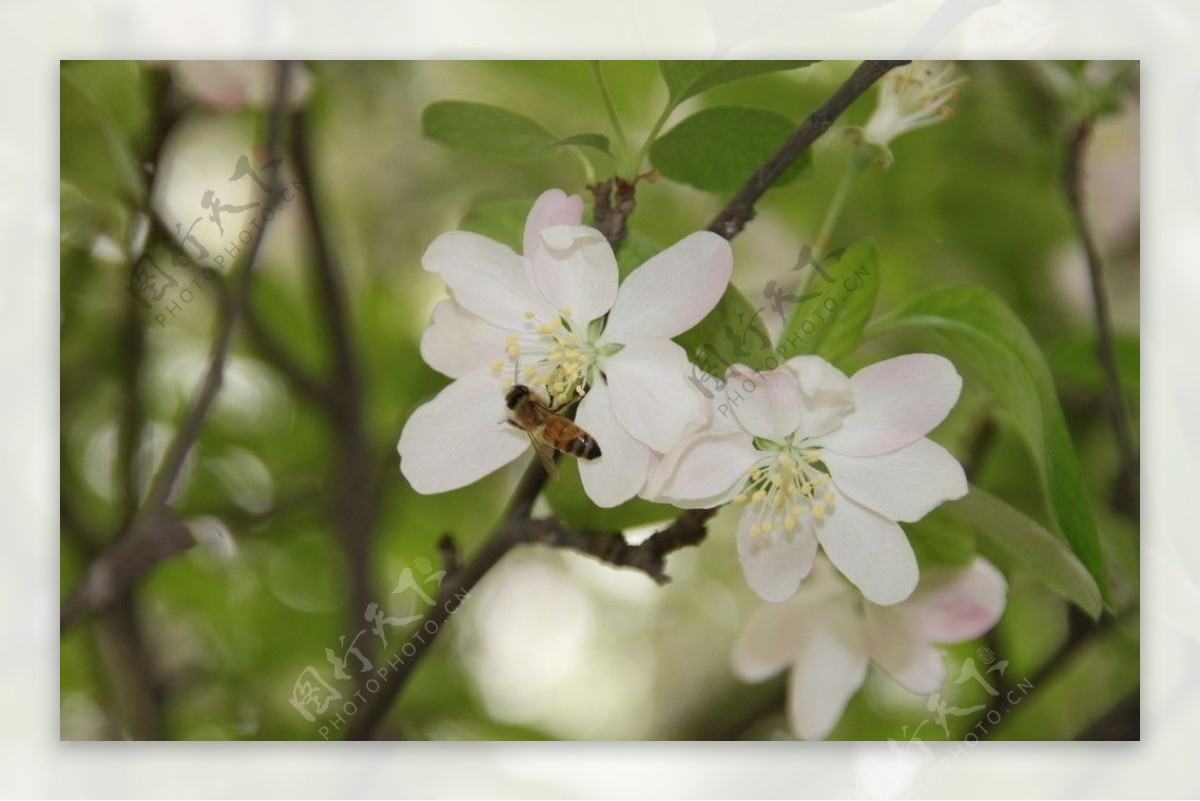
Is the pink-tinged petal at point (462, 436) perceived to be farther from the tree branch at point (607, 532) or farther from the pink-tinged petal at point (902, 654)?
the pink-tinged petal at point (902, 654)

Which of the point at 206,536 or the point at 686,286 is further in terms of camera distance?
the point at 206,536

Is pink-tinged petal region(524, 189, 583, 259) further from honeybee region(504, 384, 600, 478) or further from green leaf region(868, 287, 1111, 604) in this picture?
green leaf region(868, 287, 1111, 604)

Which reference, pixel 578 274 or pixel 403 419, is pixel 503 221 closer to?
pixel 578 274

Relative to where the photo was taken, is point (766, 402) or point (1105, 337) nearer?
point (766, 402)

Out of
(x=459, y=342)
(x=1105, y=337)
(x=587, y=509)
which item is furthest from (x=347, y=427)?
(x=1105, y=337)

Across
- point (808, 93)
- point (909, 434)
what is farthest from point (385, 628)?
point (808, 93)

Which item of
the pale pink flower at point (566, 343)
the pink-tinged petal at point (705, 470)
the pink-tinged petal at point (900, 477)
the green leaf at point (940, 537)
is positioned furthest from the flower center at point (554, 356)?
the green leaf at point (940, 537)

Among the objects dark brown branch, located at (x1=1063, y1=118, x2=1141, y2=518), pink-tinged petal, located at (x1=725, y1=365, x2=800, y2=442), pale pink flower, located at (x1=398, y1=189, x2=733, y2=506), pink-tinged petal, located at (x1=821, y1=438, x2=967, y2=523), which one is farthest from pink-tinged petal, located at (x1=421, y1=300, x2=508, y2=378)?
dark brown branch, located at (x1=1063, y1=118, x2=1141, y2=518)

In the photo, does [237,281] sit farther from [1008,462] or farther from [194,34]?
[1008,462]
